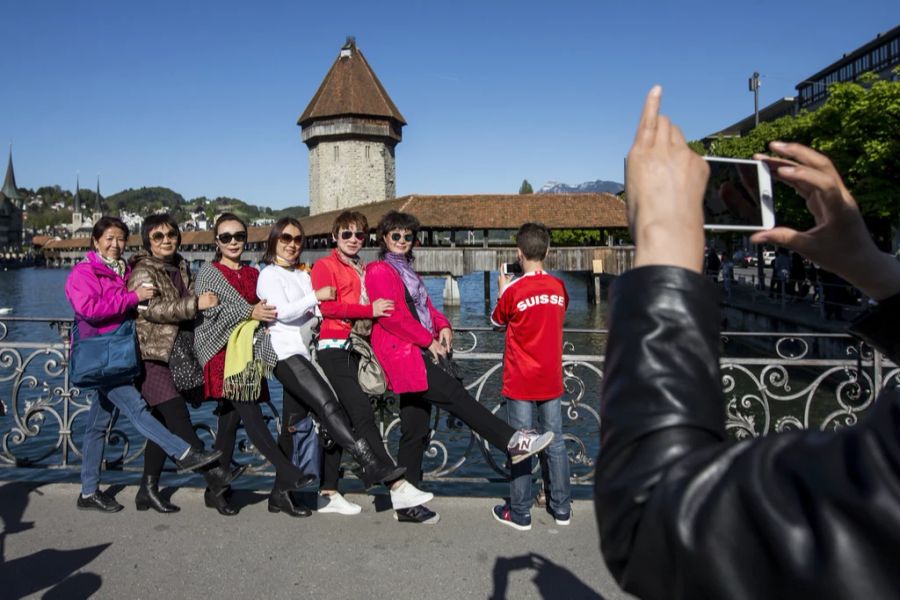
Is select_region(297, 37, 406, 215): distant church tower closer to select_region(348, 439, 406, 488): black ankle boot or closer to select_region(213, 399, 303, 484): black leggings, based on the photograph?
select_region(213, 399, 303, 484): black leggings

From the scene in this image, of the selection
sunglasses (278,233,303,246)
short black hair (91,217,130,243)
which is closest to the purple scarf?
sunglasses (278,233,303,246)

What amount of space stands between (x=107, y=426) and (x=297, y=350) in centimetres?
137

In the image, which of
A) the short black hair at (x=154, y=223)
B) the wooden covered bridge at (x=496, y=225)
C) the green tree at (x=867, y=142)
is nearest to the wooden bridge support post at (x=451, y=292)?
the wooden covered bridge at (x=496, y=225)

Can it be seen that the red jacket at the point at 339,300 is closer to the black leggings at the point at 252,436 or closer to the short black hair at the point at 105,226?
the black leggings at the point at 252,436

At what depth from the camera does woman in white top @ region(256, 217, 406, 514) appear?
12.9 ft

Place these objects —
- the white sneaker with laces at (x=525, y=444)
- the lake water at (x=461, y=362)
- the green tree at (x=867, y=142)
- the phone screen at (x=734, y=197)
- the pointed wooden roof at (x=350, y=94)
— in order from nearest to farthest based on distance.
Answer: the phone screen at (x=734, y=197), the white sneaker with laces at (x=525, y=444), the lake water at (x=461, y=362), the green tree at (x=867, y=142), the pointed wooden roof at (x=350, y=94)

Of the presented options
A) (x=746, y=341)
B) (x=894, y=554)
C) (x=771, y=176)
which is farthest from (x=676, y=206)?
(x=746, y=341)

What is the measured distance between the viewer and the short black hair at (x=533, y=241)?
4.14 m

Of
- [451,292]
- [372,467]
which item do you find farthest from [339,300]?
[451,292]

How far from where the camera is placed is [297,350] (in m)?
4.17

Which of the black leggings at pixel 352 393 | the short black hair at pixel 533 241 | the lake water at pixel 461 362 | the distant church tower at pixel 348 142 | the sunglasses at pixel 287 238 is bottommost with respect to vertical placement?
the lake water at pixel 461 362

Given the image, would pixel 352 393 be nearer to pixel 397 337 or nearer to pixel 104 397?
pixel 397 337

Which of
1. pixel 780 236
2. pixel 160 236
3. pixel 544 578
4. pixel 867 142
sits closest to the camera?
pixel 780 236

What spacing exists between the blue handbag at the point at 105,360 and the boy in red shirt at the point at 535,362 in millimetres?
2239
